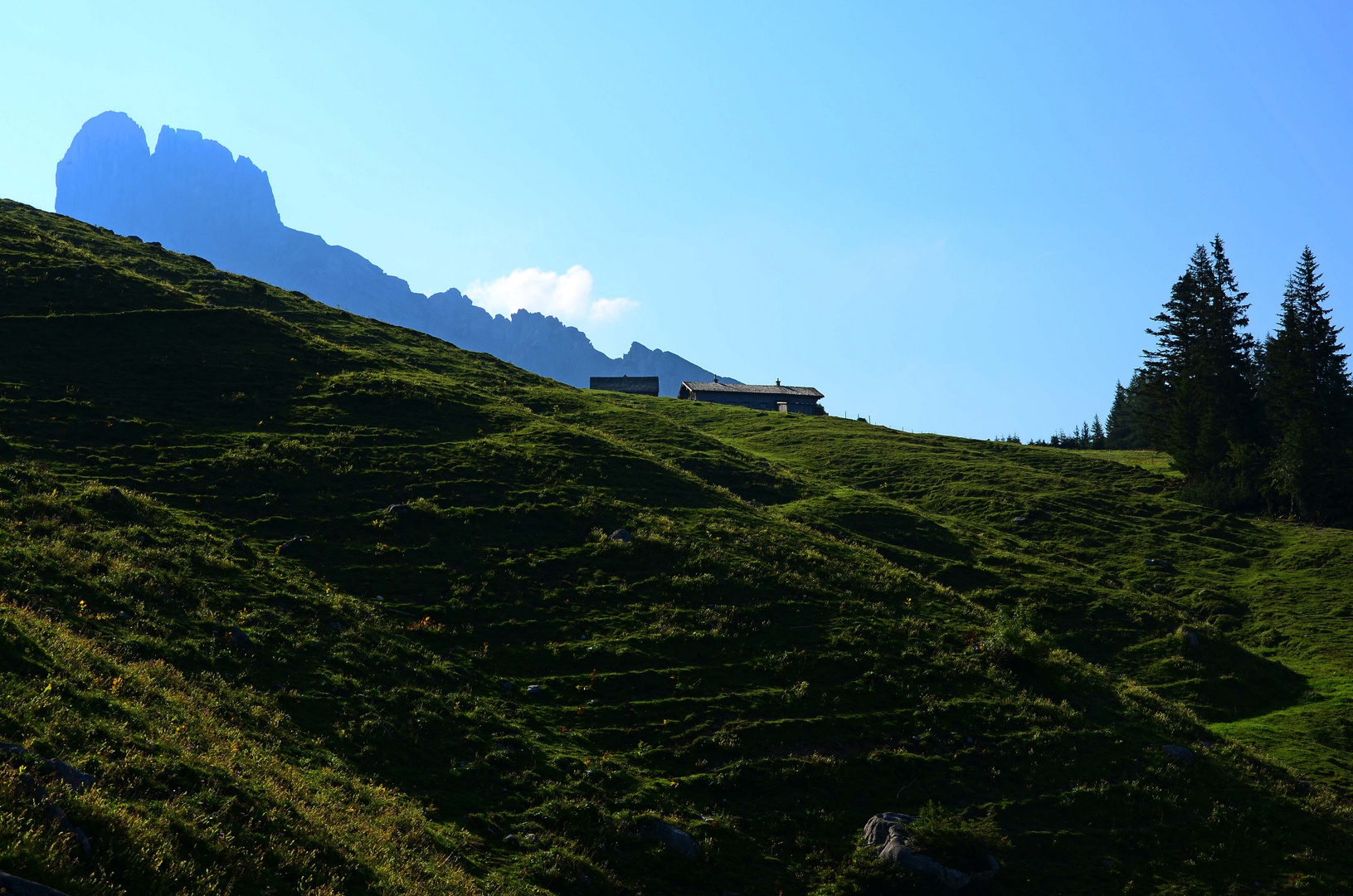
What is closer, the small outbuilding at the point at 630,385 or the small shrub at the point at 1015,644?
the small shrub at the point at 1015,644

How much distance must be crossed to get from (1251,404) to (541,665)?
3378 inches

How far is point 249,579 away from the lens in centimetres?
2612

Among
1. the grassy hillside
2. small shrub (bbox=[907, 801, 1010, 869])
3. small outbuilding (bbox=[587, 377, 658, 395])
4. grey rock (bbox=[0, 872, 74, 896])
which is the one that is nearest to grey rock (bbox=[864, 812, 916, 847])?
small shrub (bbox=[907, 801, 1010, 869])

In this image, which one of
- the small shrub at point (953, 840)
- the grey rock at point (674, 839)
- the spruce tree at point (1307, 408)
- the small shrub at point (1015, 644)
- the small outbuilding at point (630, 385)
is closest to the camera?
the grey rock at point (674, 839)

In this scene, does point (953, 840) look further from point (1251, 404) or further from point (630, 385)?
point (630, 385)

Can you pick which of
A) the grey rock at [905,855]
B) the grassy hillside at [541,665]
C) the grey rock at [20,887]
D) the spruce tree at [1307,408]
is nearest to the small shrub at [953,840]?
the grey rock at [905,855]

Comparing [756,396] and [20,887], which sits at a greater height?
[756,396]

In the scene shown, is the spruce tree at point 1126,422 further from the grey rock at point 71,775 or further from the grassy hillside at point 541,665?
the grey rock at point 71,775

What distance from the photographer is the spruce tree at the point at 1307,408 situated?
67.1m

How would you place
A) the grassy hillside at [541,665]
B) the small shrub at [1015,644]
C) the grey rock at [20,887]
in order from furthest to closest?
the small shrub at [1015,644], the grassy hillside at [541,665], the grey rock at [20,887]

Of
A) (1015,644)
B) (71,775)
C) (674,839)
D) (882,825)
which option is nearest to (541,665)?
(674,839)

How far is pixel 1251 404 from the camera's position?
82250 mm

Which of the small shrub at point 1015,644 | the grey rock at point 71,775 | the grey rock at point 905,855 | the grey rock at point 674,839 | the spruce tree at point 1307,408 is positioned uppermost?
the spruce tree at point 1307,408

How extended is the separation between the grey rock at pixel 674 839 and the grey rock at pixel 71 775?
10933 millimetres
